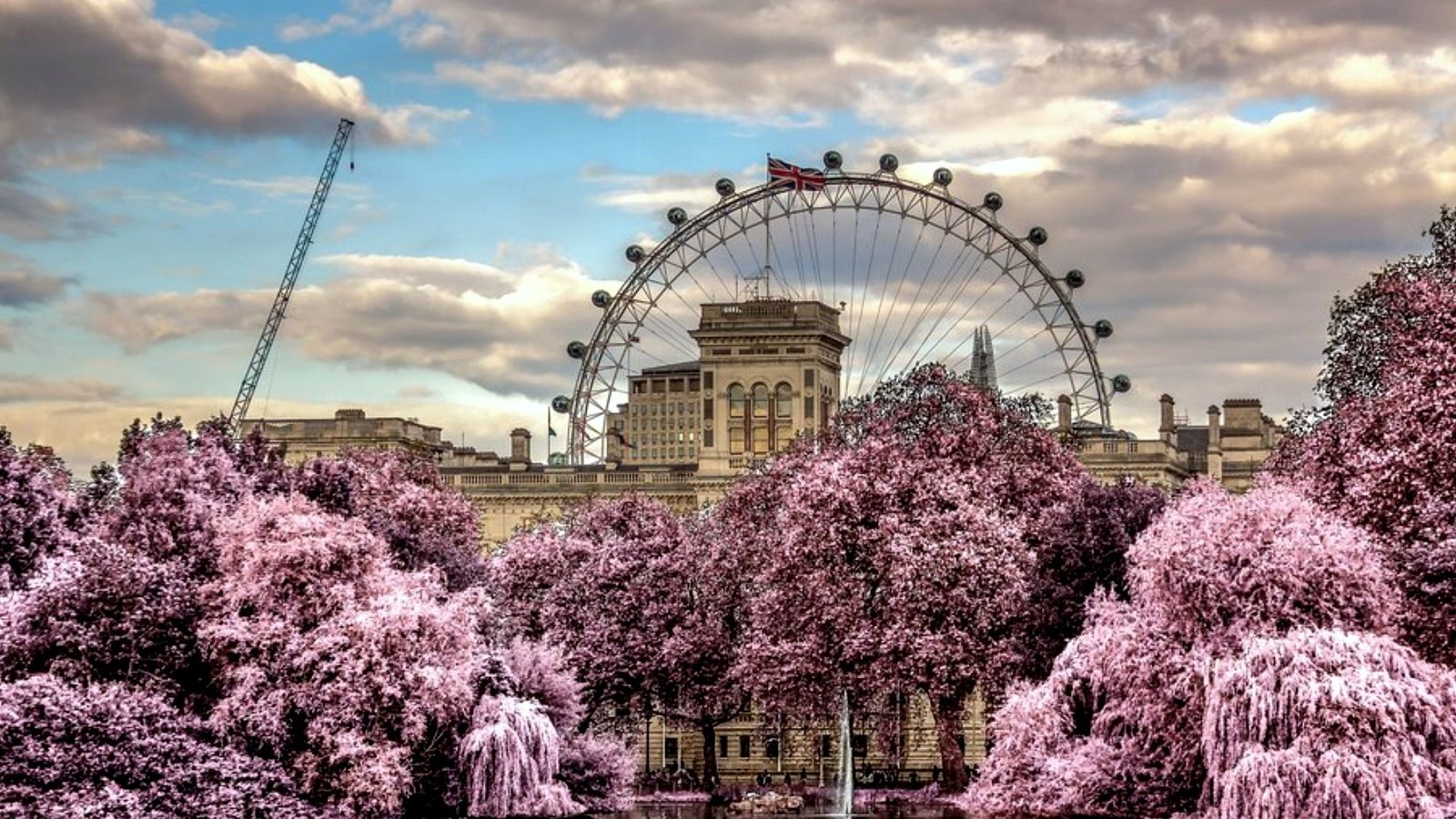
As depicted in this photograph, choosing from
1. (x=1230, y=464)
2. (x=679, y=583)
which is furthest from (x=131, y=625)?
(x=1230, y=464)

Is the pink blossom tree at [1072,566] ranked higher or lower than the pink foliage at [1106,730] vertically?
higher

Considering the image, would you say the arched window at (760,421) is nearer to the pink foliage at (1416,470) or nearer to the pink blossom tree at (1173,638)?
the pink blossom tree at (1173,638)

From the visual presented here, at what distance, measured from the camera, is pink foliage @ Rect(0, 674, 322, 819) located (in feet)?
203

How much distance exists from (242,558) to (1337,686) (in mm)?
31812

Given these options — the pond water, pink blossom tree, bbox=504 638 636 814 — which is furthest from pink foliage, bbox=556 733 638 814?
the pond water

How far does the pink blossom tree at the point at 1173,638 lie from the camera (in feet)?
202

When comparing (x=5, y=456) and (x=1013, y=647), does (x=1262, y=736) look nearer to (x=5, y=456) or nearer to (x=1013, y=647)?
(x=1013, y=647)

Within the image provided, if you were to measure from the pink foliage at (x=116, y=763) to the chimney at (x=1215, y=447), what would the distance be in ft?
356

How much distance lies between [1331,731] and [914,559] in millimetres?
27812

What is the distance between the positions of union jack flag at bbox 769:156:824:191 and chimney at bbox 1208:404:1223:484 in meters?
34.5

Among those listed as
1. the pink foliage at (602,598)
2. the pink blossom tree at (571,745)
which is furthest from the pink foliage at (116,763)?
the pink foliage at (602,598)

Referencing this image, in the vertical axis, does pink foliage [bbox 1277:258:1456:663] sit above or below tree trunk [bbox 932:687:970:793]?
above

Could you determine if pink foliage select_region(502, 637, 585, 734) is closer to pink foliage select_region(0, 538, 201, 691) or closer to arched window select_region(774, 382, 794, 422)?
pink foliage select_region(0, 538, 201, 691)

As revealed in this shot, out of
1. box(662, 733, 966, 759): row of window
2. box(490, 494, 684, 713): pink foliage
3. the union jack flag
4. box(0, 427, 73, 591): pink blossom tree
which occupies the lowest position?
box(662, 733, 966, 759): row of window
